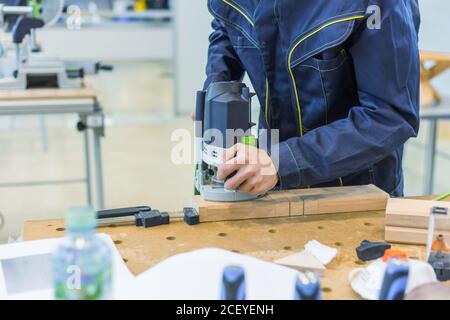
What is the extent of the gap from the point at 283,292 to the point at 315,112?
21.0 inches

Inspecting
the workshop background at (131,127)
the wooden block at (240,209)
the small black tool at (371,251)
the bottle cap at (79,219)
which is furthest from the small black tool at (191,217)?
the workshop background at (131,127)

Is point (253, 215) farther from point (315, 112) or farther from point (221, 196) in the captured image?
point (315, 112)

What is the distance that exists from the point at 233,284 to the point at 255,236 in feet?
1.14

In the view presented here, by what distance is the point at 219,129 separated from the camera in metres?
1.01

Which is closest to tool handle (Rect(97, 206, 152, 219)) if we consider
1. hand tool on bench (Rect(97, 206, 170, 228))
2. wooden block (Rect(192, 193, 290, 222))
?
hand tool on bench (Rect(97, 206, 170, 228))

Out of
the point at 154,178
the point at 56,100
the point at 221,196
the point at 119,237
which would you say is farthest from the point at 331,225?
the point at 154,178

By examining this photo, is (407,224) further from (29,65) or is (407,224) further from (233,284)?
(29,65)

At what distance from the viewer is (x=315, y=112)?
47.5 inches

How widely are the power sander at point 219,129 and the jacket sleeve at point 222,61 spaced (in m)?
0.31

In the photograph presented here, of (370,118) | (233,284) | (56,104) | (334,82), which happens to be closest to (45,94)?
(56,104)

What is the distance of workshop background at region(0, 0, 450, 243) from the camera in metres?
3.11

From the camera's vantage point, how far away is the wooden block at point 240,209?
3.47ft

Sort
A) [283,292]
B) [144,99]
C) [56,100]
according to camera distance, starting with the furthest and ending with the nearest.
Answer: [144,99] < [56,100] < [283,292]

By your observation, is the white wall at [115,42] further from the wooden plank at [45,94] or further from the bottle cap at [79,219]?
the bottle cap at [79,219]
